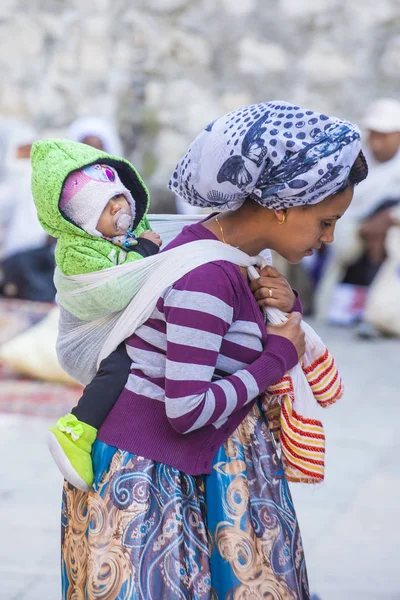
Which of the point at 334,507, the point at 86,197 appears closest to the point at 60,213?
the point at 86,197

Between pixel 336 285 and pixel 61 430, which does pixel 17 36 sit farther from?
pixel 61 430

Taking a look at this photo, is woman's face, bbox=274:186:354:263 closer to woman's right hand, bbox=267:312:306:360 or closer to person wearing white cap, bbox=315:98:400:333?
woman's right hand, bbox=267:312:306:360

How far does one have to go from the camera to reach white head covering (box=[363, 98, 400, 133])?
7.30 m

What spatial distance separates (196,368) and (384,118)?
18.7ft

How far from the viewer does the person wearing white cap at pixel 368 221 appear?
7.12 m

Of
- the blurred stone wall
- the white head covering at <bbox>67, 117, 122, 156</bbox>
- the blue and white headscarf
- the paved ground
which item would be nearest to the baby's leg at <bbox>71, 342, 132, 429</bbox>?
the blue and white headscarf

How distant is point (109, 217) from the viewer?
222 centimetres

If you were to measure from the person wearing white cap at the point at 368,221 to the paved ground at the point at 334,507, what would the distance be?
1583mm

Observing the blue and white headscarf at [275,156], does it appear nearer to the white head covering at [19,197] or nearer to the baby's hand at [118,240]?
the baby's hand at [118,240]

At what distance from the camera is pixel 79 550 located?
2172 millimetres

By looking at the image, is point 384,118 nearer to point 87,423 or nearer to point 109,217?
point 109,217

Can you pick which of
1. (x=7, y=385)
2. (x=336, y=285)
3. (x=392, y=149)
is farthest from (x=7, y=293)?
(x=392, y=149)

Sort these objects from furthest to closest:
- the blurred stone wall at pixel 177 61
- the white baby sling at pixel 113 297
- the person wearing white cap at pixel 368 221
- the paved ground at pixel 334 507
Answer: the blurred stone wall at pixel 177 61
the person wearing white cap at pixel 368 221
the paved ground at pixel 334 507
the white baby sling at pixel 113 297

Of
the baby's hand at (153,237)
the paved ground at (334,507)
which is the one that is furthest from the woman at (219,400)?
the paved ground at (334,507)
